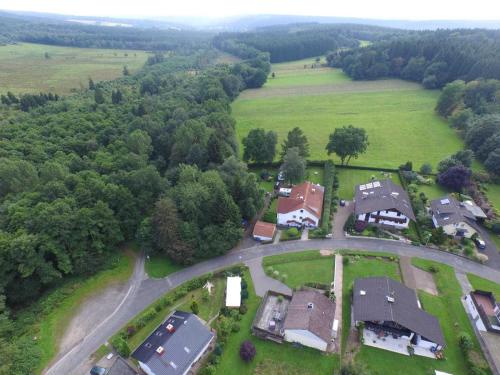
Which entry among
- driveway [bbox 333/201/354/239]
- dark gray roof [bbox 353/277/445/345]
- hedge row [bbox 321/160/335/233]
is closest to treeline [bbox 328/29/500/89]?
hedge row [bbox 321/160/335/233]

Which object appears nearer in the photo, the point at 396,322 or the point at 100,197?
the point at 396,322

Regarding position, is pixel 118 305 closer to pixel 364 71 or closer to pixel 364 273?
pixel 364 273

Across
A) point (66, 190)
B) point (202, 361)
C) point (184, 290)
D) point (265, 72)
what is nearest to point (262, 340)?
point (202, 361)

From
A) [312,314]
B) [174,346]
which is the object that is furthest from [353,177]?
[174,346]

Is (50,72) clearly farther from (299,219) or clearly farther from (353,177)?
(299,219)

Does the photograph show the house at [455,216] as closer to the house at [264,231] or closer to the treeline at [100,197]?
the house at [264,231]

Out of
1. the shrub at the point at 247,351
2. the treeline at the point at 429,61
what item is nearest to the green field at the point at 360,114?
the treeline at the point at 429,61
